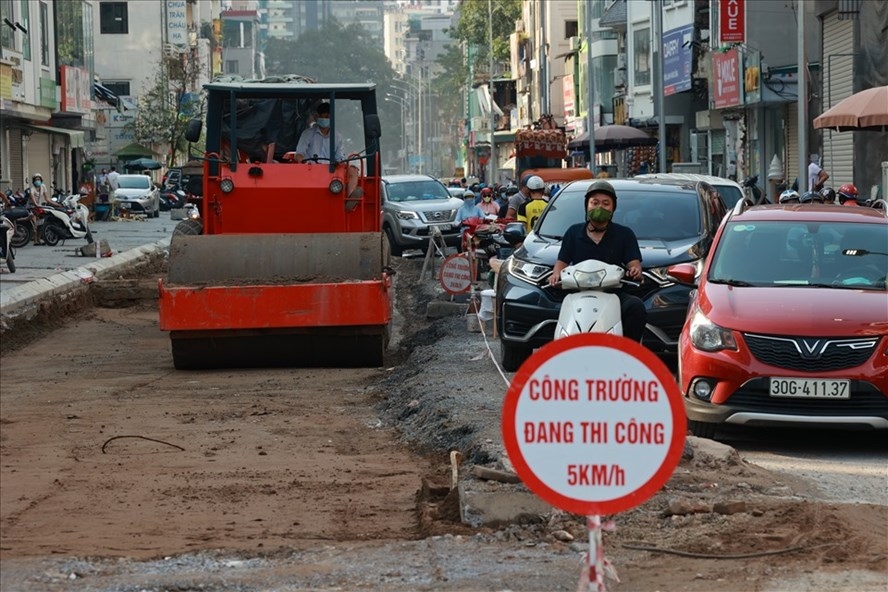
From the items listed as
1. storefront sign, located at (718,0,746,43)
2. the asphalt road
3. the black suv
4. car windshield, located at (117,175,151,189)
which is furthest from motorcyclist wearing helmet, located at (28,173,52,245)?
the black suv

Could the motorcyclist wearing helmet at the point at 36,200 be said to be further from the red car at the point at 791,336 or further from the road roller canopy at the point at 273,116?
the red car at the point at 791,336

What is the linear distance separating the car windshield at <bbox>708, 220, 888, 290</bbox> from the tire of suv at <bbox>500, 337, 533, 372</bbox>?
2830mm

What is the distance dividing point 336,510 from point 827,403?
11.6ft

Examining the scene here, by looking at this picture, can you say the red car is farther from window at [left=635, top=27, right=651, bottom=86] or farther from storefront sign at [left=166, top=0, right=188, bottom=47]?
storefront sign at [left=166, top=0, right=188, bottom=47]

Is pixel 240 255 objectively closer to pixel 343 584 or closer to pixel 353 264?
pixel 353 264

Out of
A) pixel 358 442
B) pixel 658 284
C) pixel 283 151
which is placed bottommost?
pixel 358 442

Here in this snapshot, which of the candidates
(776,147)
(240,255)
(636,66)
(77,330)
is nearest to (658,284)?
(240,255)

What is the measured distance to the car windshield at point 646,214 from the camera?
593 inches

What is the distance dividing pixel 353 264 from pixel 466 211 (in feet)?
48.0

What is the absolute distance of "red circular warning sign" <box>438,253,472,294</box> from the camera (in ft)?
66.8

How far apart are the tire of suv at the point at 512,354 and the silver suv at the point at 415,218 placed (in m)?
19.0

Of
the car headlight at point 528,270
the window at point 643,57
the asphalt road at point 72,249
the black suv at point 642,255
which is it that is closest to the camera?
the black suv at point 642,255

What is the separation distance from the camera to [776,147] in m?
44.8

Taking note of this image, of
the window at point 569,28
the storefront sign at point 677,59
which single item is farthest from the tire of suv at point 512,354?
the window at point 569,28
